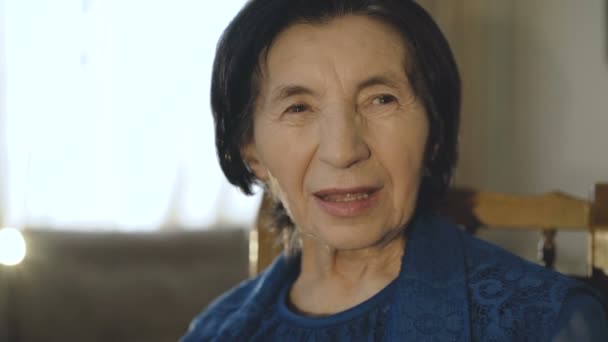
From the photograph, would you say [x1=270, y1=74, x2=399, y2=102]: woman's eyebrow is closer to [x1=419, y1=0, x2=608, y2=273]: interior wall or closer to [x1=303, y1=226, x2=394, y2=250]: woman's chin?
[x1=303, y1=226, x2=394, y2=250]: woman's chin

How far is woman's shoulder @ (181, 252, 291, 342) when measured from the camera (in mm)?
1358

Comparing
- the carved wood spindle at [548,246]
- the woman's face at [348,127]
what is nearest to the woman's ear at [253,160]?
the woman's face at [348,127]

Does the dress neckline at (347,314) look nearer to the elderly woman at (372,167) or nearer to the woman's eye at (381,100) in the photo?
the elderly woman at (372,167)

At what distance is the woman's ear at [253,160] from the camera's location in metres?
1.35

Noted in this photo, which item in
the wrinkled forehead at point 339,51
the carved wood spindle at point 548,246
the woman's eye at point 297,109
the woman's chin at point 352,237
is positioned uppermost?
the wrinkled forehead at point 339,51

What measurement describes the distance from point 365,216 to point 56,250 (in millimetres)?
1881

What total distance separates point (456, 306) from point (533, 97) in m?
1.98

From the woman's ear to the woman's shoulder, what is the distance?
222 millimetres

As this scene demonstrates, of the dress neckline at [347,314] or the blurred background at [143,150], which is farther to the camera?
the blurred background at [143,150]

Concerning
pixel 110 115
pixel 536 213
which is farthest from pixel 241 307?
pixel 110 115

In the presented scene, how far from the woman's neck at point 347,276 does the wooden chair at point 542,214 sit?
259 mm

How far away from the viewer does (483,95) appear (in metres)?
2.95

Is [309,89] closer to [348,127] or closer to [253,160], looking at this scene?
[348,127]

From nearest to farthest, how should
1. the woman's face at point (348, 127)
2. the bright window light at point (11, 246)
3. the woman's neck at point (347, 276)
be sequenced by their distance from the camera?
the woman's face at point (348, 127) → the woman's neck at point (347, 276) → the bright window light at point (11, 246)
